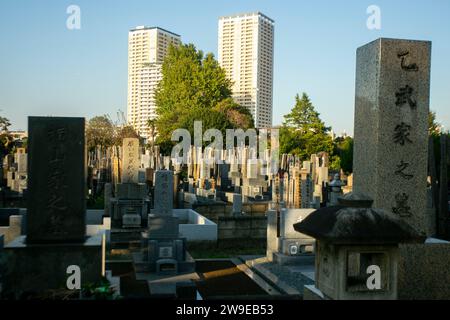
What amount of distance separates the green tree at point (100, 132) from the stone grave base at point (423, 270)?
42987 mm

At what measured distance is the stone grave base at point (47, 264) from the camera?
23.6 feet

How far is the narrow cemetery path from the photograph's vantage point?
10.2 metres

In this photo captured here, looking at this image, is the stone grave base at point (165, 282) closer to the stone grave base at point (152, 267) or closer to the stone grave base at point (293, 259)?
the stone grave base at point (152, 267)

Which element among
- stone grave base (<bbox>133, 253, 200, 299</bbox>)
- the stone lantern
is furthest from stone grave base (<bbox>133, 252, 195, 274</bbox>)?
the stone lantern

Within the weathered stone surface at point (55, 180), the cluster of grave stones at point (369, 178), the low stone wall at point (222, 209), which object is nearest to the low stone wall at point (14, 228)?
the cluster of grave stones at point (369, 178)

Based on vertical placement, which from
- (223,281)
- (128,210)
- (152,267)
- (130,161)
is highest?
(130,161)

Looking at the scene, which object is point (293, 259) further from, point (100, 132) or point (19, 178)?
point (100, 132)

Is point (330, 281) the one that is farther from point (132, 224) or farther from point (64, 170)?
point (132, 224)

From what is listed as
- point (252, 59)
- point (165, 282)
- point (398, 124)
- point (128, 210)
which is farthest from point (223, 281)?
point (252, 59)

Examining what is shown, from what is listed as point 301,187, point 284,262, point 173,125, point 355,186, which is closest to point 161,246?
point 284,262

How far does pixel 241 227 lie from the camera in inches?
607

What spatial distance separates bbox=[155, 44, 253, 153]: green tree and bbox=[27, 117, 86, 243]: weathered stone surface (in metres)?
39.1

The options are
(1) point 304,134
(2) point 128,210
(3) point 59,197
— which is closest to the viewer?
(3) point 59,197

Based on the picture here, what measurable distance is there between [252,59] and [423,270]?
86.1 meters
